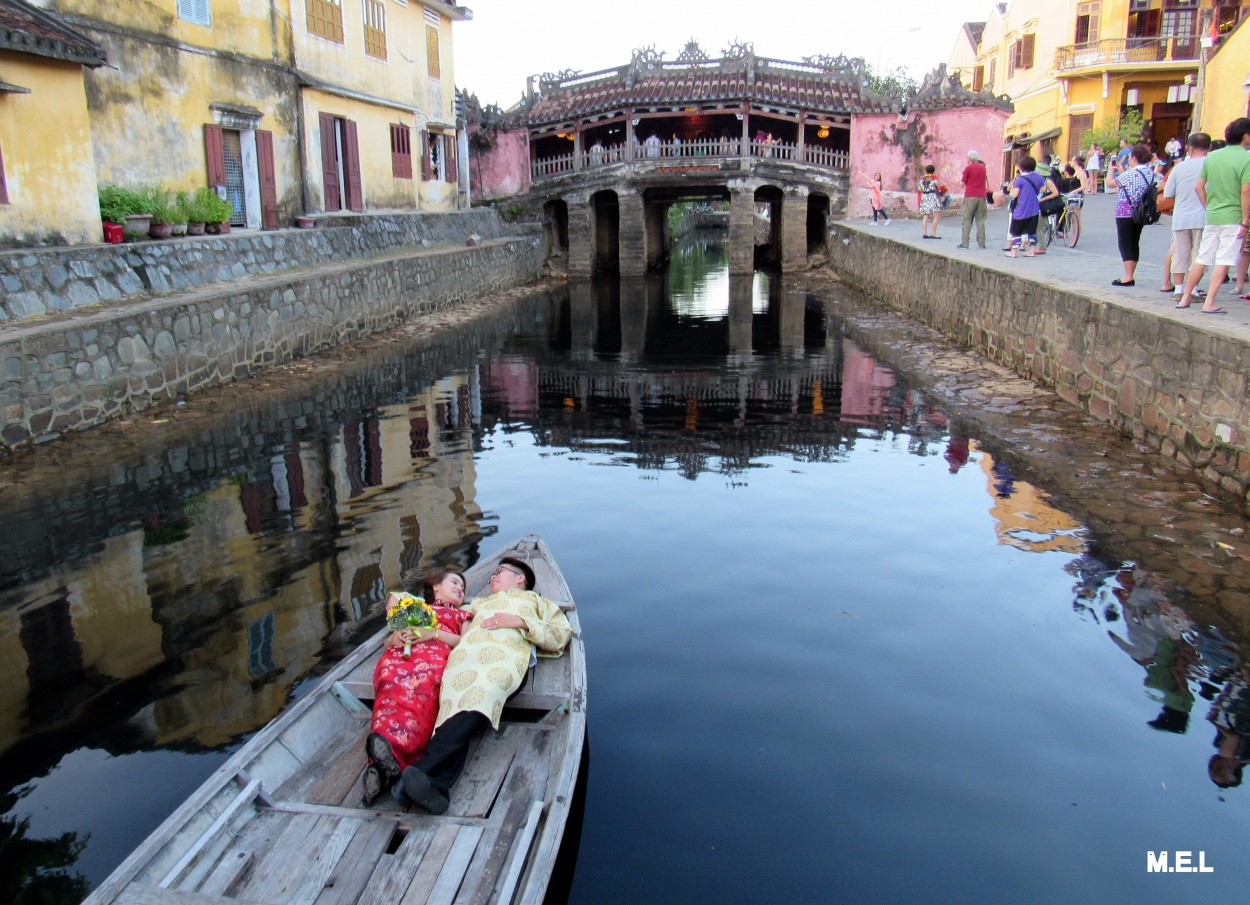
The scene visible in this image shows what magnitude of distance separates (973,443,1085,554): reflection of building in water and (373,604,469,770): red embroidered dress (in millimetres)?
4449

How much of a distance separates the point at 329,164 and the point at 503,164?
42.5 feet

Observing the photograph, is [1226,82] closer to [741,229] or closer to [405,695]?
[741,229]

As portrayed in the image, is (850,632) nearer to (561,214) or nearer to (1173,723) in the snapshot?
(1173,723)

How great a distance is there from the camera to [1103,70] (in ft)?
113

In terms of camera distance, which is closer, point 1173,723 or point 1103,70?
point 1173,723

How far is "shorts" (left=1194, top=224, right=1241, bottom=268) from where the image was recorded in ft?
28.1

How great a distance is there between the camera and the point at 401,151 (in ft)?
80.6

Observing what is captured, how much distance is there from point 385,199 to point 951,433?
17463mm

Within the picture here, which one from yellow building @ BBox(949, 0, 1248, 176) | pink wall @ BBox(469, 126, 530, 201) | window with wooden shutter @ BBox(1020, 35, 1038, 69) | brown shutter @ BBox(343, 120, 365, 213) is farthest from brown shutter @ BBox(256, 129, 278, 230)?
window with wooden shutter @ BBox(1020, 35, 1038, 69)

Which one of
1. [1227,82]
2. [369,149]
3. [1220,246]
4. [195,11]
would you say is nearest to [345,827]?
[1220,246]

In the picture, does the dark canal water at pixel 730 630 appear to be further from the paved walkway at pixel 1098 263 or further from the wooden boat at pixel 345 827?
the paved walkway at pixel 1098 263

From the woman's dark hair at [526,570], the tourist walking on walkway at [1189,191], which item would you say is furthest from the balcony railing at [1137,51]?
the woman's dark hair at [526,570]

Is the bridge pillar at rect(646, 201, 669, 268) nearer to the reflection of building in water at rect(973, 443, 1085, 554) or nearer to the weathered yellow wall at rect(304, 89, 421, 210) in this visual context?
the weathered yellow wall at rect(304, 89, 421, 210)

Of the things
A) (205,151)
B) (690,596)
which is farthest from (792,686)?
(205,151)
